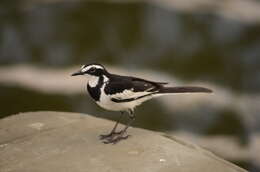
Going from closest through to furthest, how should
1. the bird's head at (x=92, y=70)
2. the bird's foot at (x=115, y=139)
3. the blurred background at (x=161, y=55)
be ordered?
the bird's head at (x=92, y=70), the bird's foot at (x=115, y=139), the blurred background at (x=161, y=55)

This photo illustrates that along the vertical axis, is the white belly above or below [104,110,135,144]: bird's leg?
above

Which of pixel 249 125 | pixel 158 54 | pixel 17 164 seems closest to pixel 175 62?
pixel 158 54

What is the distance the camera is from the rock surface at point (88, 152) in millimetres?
3424

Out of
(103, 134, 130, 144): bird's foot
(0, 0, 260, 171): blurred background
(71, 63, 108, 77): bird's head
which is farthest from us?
(0, 0, 260, 171): blurred background

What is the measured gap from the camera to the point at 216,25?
20.1ft

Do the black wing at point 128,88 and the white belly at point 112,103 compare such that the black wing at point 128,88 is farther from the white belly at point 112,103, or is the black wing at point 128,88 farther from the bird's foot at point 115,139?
the bird's foot at point 115,139

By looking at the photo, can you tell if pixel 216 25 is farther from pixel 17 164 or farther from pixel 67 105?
pixel 17 164

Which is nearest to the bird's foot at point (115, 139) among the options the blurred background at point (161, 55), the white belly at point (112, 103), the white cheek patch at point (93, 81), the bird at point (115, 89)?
the bird at point (115, 89)

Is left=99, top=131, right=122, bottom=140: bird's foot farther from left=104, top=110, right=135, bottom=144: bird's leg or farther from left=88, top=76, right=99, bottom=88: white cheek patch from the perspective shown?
left=88, top=76, right=99, bottom=88: white cheek patch

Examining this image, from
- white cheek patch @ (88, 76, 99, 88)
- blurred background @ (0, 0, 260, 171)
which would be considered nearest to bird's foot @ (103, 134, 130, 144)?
white cheek patch @ (88, 76, 99, 88)

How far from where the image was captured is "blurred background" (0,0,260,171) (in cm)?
610

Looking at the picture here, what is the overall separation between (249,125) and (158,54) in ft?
3.67

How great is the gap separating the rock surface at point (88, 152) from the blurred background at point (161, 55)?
2.03m

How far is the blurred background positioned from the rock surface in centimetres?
203
